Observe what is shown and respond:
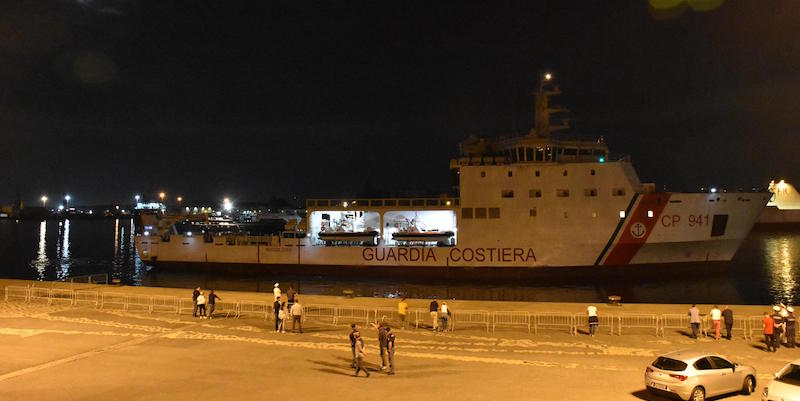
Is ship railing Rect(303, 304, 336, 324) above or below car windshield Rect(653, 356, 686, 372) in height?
below

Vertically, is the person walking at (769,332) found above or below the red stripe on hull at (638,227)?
below

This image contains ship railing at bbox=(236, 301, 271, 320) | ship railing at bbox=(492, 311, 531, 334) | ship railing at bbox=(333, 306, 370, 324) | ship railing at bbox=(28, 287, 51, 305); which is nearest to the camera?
ship railing at bbox=(492, 311, 531, 334)

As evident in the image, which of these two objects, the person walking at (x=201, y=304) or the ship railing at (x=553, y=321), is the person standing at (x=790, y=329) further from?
the person walking at (x=201, y=304)

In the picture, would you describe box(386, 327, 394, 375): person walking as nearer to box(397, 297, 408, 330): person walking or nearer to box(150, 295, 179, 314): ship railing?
box(397, 297, 408, 330): person walking

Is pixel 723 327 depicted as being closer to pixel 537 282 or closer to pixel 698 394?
pixel 698 394

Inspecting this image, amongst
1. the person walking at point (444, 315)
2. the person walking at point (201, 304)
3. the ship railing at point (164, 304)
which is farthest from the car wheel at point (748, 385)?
the ship railing at point (164, 304)

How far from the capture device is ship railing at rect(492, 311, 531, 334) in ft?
47.1

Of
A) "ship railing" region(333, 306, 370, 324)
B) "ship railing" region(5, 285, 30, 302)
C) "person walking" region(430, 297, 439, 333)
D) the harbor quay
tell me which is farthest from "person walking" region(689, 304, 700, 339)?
"ship railing" region(5, 285, 30, 302)

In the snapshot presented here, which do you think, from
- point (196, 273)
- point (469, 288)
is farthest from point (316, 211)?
point (469, 288)

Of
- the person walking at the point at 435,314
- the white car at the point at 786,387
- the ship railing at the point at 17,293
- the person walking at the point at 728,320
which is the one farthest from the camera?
the ship railing at the point at 17,293

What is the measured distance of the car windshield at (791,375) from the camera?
7.15m

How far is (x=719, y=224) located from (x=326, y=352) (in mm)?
29716

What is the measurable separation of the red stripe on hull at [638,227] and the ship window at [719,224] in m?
4.11

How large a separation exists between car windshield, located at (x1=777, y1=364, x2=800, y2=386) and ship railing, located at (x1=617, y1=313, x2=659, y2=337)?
5946 millimetres
